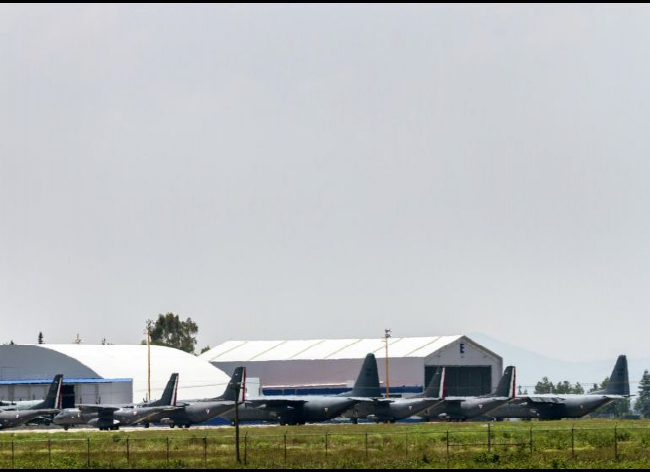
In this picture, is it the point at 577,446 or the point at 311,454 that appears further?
the point at 577,446

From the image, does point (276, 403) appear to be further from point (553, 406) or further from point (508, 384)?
point (553, 406)

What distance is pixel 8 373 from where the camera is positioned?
15525 centimetres

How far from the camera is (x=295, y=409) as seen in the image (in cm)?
12250

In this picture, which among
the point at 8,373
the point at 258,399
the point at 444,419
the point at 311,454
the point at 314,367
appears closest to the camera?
the point at 311,454

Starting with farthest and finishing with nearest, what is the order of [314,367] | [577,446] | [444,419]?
[314,367]
[444,419]
[577,446]

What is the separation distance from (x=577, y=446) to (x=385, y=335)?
77820 mm

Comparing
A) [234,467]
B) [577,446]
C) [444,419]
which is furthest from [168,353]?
[234,467]

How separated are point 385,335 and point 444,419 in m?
31.5

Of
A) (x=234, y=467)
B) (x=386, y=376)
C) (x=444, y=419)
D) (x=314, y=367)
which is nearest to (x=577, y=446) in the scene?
(x=234, y=467)

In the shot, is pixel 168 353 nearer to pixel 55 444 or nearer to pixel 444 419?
pixel 444 419

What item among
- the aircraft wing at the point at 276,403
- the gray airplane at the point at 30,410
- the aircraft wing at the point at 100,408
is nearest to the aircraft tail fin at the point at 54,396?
the gray airplane at the point at 30,410

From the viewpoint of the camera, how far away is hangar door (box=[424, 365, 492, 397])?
527 ft

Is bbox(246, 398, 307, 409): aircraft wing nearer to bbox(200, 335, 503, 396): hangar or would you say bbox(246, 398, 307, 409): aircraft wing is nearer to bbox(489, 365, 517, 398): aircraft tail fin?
bbox(489, 365, 517, 398): aircraft tail fin

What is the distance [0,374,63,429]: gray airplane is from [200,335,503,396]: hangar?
46.9m
